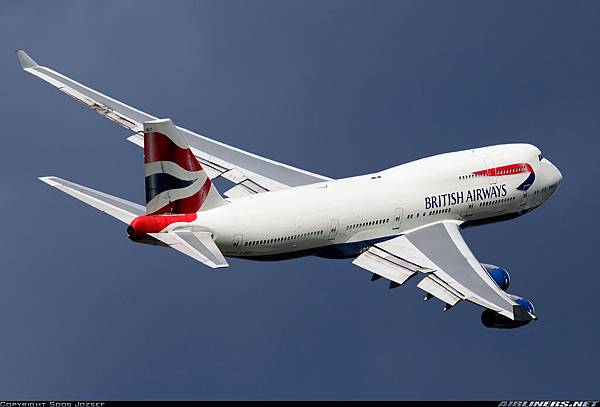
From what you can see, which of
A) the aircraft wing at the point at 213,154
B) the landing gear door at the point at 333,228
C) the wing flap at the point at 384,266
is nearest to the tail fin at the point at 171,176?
the landing gear door at the point at 333,228

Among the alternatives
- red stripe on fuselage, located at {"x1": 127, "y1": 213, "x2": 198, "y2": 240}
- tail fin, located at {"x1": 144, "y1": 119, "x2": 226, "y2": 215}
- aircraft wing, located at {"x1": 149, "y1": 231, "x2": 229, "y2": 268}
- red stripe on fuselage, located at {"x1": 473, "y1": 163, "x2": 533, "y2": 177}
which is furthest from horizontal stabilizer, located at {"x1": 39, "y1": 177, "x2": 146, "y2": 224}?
red stripe on fuselage, located at {"x1": 473, "y1": 163, "x2": 533, "y2": 177}

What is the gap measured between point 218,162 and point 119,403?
27.6 m

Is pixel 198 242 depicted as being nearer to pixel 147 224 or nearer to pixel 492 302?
pixel 147 224

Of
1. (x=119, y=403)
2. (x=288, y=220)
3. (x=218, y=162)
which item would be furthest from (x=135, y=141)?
(x=119, y=403)

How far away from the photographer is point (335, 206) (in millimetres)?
89688

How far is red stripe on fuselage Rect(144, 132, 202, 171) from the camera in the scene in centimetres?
8188

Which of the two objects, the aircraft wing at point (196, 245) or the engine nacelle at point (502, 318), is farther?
the engine nacelle at point (502, 318)

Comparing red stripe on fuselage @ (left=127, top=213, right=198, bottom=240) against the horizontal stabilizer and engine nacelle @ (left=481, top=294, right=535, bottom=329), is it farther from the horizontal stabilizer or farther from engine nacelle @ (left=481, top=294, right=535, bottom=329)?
engine nacelle @ (left=481, top=294, right=535, bottom=329)

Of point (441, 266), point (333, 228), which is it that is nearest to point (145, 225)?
point (333, 228)

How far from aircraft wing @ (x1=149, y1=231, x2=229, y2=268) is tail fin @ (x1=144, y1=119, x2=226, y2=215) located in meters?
1.30

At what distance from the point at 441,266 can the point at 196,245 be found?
536 inches

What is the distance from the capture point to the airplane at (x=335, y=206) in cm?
8394

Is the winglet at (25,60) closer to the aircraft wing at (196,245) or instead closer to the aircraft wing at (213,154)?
the aircraft wing at (213,154)

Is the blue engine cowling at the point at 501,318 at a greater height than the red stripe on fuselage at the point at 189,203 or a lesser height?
lesser
